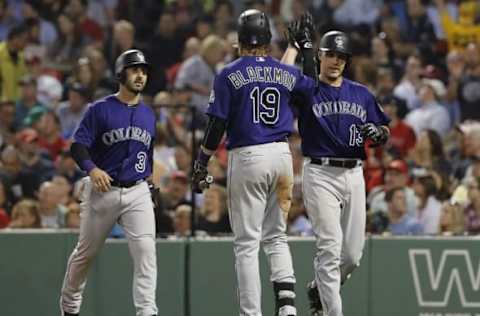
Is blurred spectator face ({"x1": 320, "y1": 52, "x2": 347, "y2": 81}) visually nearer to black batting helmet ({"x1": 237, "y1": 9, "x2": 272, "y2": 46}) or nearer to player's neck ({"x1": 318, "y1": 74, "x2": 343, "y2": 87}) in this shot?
player's neck ({"x1": 318, "y1": 74, "x2": 343, "y2": 87})

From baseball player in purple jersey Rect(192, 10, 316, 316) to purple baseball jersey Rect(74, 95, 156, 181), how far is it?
0.60 meters

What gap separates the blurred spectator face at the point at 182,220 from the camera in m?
12.5

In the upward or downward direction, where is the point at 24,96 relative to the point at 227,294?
upward

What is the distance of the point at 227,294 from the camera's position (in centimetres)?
1176

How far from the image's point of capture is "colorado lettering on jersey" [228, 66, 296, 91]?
960cm

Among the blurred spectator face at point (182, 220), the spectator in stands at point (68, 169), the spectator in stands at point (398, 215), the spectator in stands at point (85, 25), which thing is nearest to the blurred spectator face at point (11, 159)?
the spectator in stands at point (68, 169)

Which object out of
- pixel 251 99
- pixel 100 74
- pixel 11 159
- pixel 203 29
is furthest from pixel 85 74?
pixel 251 99

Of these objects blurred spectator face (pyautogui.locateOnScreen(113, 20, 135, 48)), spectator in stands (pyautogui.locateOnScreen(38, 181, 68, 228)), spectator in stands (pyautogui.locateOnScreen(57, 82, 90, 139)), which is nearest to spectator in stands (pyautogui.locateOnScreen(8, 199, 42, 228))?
spectator in stands (pyautogui.locateOnScreen(38, 181, 68, 228))

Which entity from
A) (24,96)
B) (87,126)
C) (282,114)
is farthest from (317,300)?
(24,96)

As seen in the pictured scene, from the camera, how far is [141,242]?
9.97 meters

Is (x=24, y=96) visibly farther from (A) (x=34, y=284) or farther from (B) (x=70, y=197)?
(A) (x=34, y=284)

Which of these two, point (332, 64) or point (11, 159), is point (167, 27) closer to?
point (11, 159)

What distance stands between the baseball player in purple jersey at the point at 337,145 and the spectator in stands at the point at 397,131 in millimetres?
4618

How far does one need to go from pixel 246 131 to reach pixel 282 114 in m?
0.31
